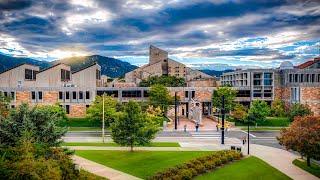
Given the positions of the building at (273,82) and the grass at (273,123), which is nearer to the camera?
the grass at (273,123)

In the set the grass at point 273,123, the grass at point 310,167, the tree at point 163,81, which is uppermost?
the tree at point 163,81

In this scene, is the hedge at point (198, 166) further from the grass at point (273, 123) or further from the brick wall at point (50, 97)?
the brick wall at point (50, 97)

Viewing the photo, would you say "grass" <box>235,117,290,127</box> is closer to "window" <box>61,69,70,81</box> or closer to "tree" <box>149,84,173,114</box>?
"tree" <box>149,84,173,114</box>

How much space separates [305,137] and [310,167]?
3.41m

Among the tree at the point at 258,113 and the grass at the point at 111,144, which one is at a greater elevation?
the tree at the point at 258,113

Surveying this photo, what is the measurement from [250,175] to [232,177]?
167 cm

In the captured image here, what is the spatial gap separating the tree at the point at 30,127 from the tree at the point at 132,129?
1091 centimetres

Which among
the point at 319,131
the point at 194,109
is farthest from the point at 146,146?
the point at 194,109

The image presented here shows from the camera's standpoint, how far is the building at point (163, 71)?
129750 millimetres

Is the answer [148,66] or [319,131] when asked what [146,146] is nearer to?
[319,131]

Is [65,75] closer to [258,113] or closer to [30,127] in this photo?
[258,113]

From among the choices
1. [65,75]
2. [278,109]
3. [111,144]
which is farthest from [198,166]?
[65,75]

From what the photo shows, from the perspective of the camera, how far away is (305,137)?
35.2m

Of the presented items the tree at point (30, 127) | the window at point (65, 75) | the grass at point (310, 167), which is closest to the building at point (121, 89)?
the window at point (65, 75)
